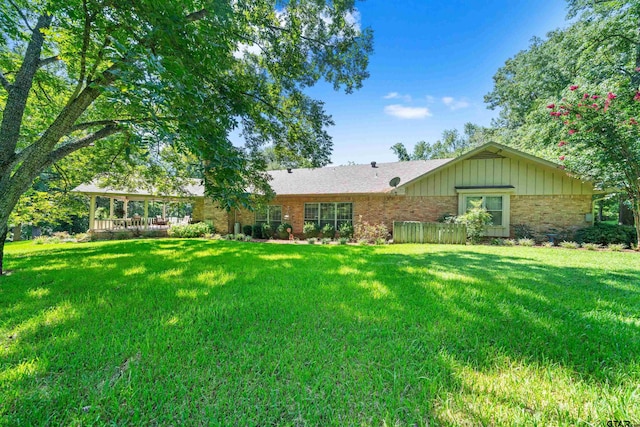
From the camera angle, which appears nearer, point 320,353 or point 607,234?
point 320,353

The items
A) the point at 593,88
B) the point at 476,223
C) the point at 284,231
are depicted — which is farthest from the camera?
the point at 284,231

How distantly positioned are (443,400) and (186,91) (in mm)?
4238

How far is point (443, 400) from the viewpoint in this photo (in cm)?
173

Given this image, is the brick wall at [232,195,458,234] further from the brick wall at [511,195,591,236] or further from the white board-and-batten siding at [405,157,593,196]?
the brick wall at [511,195,591,236]

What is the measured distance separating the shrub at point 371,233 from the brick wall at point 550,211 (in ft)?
20.7

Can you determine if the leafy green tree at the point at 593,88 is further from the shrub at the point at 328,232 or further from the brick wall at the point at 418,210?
the shrub at the point at 328,232

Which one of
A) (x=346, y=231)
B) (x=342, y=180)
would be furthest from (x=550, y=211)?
(x=342, y=180)

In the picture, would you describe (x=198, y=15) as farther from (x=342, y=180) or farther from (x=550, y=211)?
(x=550, y=211)

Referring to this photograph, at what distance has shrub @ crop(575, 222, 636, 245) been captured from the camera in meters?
10.5

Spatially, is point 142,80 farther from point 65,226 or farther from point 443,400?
point 65,226

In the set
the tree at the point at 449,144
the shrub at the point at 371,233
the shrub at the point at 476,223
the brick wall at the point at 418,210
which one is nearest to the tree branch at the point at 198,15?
the brick wall at the point at 418,210

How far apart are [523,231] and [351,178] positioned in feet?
30.8

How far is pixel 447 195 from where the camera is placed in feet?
44.0

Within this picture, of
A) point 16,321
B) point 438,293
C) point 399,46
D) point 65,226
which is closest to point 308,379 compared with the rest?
point 438,293
